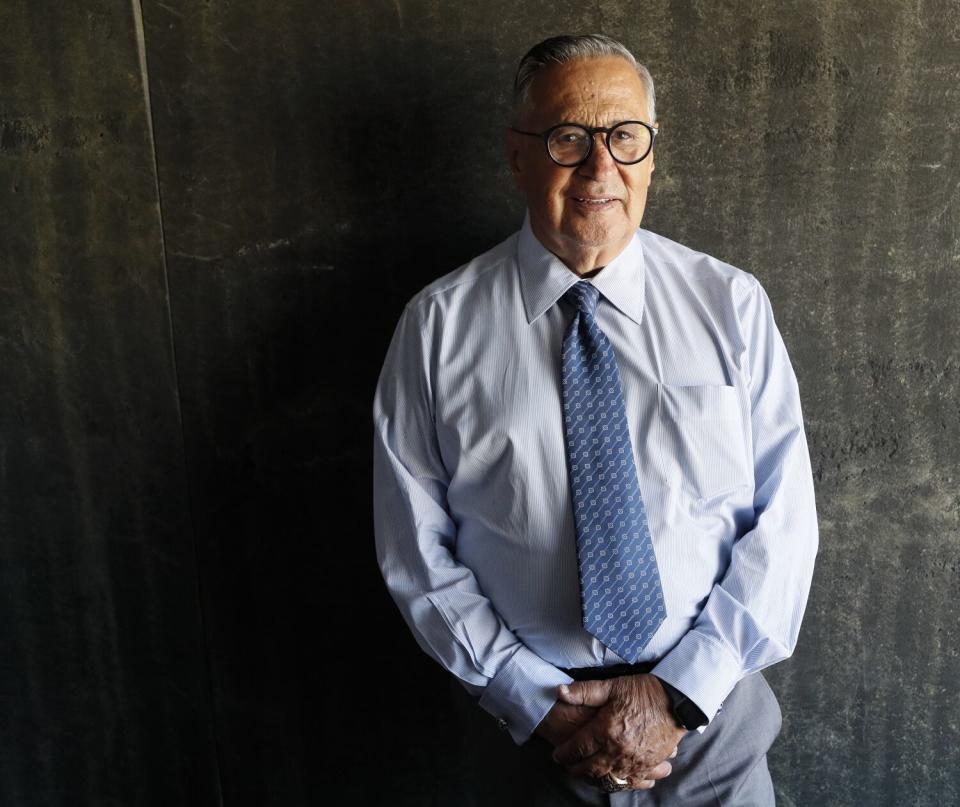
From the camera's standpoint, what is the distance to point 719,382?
174 centimetres

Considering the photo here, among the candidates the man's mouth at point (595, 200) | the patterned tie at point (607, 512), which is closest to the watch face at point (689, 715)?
the patterned tie at point (607, 512)

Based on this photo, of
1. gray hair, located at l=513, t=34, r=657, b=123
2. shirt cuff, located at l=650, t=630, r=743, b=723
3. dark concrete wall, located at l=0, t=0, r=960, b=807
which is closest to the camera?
shirt cuff, located at l=650, t=630, r=743, b=723

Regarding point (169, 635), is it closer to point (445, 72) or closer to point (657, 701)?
point (657, 701)

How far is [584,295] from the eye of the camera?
1739 millimetres

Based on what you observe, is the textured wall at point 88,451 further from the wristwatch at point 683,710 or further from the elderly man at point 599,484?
the wristwatch at point 683,710

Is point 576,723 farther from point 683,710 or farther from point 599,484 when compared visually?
point 599,484

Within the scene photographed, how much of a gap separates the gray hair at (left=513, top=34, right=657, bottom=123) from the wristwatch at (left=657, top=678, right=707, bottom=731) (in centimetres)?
111

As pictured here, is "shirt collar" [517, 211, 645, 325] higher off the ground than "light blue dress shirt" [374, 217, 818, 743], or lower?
higher

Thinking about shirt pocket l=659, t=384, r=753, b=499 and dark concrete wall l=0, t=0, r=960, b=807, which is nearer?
shirt pocket l=659, t=384, r=753, b=499

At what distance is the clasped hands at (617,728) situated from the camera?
159 cm

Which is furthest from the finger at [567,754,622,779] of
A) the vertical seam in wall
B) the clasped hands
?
the vertical seam in wall

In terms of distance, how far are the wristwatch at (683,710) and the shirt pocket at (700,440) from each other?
37cm

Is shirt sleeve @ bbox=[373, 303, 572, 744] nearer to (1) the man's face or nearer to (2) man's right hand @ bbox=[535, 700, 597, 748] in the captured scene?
(2) man's right hand @ bbox=[535, 700, 597, 748]

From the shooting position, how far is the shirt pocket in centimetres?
169
